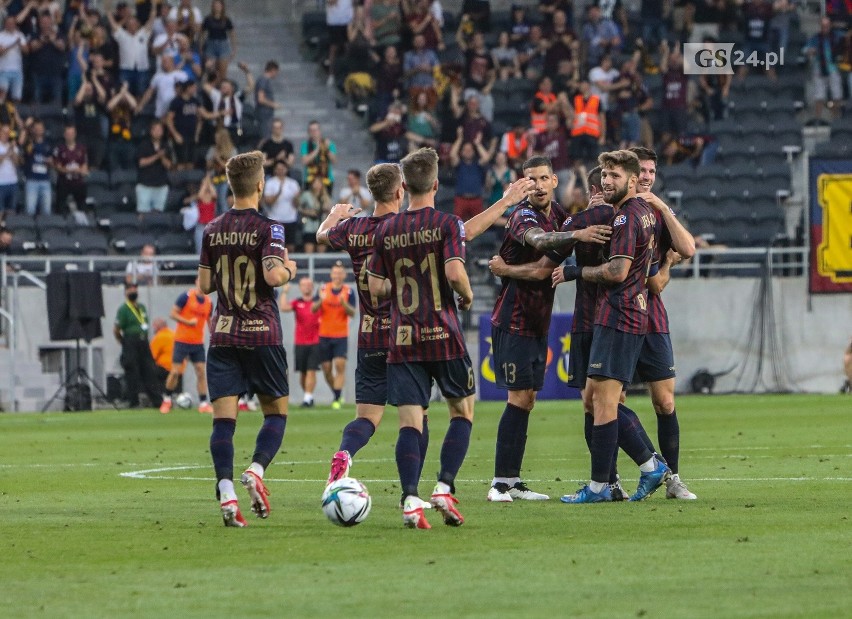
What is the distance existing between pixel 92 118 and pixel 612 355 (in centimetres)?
2136

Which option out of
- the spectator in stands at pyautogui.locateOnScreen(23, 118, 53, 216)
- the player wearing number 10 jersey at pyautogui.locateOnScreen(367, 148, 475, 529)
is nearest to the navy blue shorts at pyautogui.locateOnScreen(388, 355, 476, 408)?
the player wearing number 10 jersey at pyautogui.locateOnScreen(367, 148, 475, 529)

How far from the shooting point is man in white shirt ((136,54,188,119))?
3091 centimetres

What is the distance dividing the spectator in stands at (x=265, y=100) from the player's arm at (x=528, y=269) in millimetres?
20571

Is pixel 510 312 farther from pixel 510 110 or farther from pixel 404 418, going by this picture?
pixel 510 110

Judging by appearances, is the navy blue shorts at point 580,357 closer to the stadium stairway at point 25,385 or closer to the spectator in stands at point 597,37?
the stadium stairway at point 25,385

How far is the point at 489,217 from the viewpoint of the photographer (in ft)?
34.9

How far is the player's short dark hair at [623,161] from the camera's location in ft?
36.2

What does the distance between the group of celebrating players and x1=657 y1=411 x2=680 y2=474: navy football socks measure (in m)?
0.01

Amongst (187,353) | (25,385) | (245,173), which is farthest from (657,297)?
(25,385)

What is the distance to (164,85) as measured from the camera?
30.9 meters

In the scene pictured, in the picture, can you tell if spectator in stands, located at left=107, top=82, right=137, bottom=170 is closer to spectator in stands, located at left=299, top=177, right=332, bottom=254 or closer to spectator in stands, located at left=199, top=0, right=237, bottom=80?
spectator in stands, located at left=199, top=0, right=237, bottom=80

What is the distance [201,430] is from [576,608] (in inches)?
594

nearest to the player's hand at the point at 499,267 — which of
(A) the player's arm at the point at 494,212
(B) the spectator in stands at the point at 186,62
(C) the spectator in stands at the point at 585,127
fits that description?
(A) the player's arm at the point at 494,212

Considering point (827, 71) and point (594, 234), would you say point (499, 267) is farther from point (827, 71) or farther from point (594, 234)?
point (827, 71)
